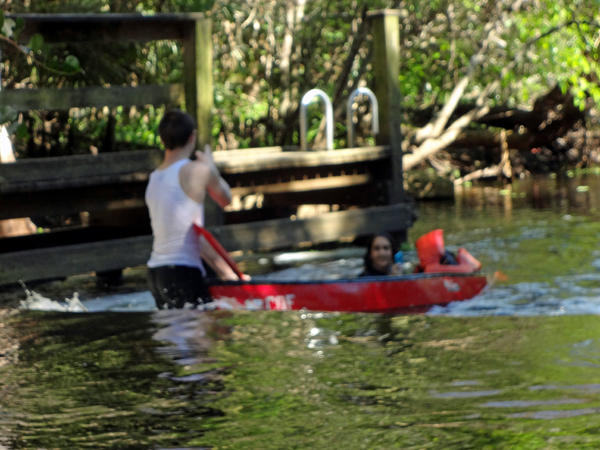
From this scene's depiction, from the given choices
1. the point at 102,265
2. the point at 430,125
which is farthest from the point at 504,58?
the point at 102,265

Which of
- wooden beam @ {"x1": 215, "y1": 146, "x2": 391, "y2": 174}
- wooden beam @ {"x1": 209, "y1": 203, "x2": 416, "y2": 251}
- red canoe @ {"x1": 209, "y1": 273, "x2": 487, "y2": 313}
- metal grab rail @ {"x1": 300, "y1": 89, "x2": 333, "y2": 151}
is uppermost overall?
metal grab rail @ {"x1": 300, "y1": 89, "x2": 333, "y2": 151}

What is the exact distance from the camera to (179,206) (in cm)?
662

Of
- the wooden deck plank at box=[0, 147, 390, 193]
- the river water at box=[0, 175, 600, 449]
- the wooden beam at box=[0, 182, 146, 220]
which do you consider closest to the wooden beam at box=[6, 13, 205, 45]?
the wooden deck plank at box=[0, 147, 390, 193]

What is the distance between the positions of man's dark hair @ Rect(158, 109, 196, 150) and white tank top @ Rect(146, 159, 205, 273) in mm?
148

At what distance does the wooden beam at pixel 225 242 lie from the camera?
25.3ft

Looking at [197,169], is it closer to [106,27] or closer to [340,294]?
[340,294]

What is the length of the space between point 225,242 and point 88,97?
6.33ft

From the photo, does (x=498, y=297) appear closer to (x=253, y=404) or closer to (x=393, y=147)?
(x=393, y=147)

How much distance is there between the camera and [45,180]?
7.81 meters

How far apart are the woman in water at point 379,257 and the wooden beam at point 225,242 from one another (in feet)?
4.75

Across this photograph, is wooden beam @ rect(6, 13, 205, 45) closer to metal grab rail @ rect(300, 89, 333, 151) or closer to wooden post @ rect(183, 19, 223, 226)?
wooden post @ rect(183, 19, 223, 226)

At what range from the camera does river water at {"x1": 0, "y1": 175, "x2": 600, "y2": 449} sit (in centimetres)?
395

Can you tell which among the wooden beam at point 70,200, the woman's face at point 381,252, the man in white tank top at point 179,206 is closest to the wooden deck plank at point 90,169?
the wooden beam at point 70,200

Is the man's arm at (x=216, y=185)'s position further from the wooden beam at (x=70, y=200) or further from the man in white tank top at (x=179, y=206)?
the wooden beam at (x=70, y=200)
